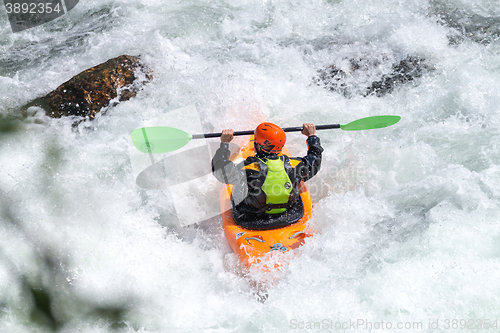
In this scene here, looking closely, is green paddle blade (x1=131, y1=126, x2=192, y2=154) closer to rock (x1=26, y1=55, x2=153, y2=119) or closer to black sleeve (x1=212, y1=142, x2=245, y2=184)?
black sleeve (x1=212, y1=142, x2=245, y2=184)

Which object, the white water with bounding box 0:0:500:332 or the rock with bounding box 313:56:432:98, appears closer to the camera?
the white water with bounding box 0:0:500:332

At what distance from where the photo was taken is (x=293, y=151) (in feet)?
17.3

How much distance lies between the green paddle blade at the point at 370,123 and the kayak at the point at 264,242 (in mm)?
1370

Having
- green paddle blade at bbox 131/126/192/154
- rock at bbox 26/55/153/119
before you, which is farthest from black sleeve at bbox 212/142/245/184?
rock at bbox 26/55/153/119

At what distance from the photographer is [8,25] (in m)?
7.48

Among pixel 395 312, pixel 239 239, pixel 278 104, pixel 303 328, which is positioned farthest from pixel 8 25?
pixel 395 312

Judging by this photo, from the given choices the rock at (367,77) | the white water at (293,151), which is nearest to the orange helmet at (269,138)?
the white water at (293,151)

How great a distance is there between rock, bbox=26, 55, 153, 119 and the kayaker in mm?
2540

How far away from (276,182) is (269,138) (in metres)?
0.42

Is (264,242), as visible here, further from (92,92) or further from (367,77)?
(367,77)

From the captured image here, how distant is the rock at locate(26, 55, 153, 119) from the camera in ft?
18.3

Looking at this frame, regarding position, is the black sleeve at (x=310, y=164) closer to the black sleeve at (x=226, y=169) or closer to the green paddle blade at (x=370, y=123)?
the black sleeve at (x=226, y=169)

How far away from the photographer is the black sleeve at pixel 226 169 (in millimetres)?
3740

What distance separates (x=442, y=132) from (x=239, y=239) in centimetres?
327
